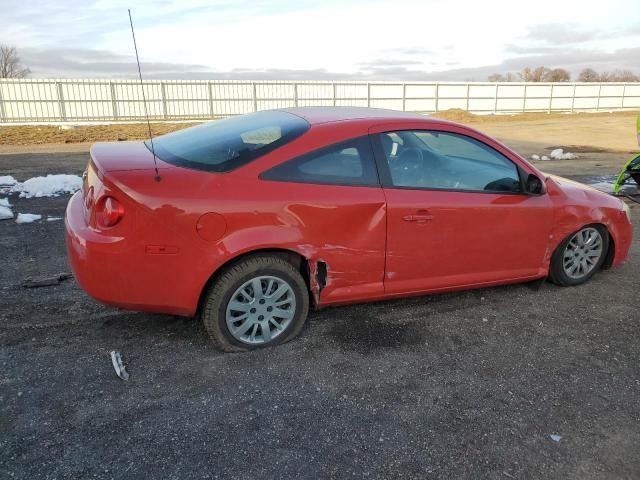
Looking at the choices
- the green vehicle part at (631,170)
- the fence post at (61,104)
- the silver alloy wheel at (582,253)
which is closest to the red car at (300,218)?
the silver alloy wheel at (582,253)

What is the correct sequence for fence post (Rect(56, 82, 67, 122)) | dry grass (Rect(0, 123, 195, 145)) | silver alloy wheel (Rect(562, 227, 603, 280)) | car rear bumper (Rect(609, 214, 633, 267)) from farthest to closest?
1. fence post (Rect(56, 82, 67, 122))
2. dry grass (Rect(0, 123, 195, 145))
3. car rear bumper (Rect(609, 214, 633, 267))
4. silver alloy wheel (Rect(562, 227, 603, 280))

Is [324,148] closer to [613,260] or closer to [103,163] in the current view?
[103,163]

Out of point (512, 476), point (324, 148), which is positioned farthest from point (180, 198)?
point (512, 476)

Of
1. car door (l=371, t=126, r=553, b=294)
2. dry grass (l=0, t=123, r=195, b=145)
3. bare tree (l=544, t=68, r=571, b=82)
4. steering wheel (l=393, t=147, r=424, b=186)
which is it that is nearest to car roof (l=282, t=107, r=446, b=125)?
car door (l=371, t=126, r=553, b=294)

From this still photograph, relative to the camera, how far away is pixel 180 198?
316 centimetres

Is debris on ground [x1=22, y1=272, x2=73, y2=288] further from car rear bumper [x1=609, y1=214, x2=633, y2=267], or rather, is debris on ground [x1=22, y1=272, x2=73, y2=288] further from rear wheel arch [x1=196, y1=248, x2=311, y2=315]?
car rear bumper [x1=609, y1=214, x2=633, y2=267]

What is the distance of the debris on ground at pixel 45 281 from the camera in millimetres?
4512

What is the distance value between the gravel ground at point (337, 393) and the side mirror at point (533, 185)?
0.93 m

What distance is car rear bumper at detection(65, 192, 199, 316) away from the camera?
10.3ft

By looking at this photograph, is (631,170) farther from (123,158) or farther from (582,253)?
(123,158)

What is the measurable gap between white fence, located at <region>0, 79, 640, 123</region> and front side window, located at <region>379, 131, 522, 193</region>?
92.1 feet

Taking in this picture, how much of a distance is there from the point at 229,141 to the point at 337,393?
184cm

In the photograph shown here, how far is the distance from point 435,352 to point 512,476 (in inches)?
46.1

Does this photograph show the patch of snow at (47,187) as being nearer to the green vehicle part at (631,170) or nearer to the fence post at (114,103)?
the green vehicle part at (631,170)
